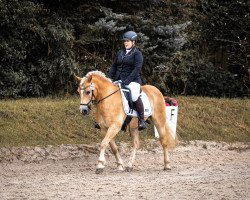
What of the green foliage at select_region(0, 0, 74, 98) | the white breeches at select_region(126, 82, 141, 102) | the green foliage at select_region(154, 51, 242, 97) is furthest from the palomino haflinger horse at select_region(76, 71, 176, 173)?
the green foliage at select_region(154, 51, 242, 97)

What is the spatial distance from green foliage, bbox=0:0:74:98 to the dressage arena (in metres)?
4.41

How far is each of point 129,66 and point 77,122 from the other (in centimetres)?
407

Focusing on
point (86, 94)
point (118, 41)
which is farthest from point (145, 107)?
point (118, 41)

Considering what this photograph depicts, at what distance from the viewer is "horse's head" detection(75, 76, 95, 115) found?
13539 mm

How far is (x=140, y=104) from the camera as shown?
1446cm

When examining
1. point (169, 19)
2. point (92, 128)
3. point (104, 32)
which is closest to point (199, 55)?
point (169, 19)

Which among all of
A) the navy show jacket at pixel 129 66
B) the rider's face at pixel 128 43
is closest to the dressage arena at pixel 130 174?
the navy show jacket at pixel 129 66

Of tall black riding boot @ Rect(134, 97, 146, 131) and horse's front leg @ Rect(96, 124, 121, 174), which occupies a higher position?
tall black riding boot @ Rect(134, 97, 146, 131)

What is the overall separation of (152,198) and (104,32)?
12.4 metres

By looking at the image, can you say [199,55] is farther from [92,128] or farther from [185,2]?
[92,128]

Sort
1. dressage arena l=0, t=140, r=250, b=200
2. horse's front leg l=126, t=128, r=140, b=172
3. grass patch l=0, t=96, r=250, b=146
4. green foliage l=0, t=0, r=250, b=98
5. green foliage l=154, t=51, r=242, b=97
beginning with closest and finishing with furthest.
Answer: dressage arena l=0, t=140, r=250, b=200 < horse's front leg l=126, t=128, r=140, b=172 < grass patch l=0, t=96, r=250, b=146 < green foliage l=0, t=0, r=250, b=98 < green foliage l=154, t=51, r=242, b=97

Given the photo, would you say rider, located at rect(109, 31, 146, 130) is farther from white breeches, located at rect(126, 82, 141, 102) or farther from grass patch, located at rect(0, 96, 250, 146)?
grass patch, located at rect(0, 96, 250, 146)

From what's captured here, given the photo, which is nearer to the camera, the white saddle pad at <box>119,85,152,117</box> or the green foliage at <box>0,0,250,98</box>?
the white saddle pad at <box>119,85,152,117</box>

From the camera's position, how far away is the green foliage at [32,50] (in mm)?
19672
